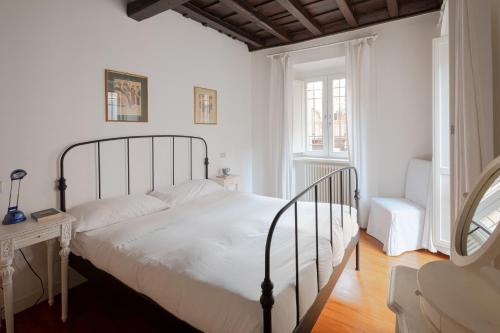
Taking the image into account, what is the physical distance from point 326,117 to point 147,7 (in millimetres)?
2812

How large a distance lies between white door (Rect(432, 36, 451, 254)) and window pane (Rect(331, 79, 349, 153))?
140cm

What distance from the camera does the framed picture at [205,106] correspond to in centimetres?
346

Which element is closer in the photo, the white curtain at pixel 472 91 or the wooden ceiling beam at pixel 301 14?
the white curtain at pixel 472 91

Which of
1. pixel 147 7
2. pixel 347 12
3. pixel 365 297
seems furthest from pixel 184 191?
pixel 347 12

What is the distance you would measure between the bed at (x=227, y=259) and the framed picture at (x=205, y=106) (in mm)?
1234

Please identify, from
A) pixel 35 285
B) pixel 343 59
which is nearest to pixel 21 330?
pixel 35 285

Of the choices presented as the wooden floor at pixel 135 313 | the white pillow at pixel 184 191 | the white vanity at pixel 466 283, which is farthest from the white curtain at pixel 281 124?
the white vanity at pixel 466 283

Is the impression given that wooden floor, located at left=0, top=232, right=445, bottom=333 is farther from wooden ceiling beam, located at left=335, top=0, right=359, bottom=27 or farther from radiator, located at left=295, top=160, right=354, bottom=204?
wooden ceiling beam, located at left=335, top=0, right=359, bottom=27

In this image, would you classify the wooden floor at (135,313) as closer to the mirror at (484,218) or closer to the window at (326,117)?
the mirror at (484,218)

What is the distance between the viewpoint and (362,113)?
3.46 meters

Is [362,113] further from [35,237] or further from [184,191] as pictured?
[35,237]

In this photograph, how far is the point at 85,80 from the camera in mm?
2365

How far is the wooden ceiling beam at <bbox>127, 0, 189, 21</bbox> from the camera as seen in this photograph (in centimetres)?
238

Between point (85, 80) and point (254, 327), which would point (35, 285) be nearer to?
point (85, 80)
